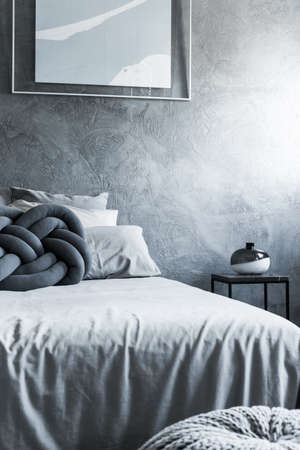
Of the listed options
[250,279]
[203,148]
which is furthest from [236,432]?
[203,148]

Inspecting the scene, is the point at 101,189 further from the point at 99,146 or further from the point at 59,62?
the point at 59,62

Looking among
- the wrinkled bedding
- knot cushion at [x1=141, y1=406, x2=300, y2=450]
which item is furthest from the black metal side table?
knot cushion at [x1=141, y1=406, x2=300, y2=450]

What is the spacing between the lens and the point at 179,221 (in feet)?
12.1

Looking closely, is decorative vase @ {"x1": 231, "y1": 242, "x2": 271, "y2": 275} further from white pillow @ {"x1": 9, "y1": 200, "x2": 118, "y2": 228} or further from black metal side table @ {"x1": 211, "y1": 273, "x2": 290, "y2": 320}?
white pillow @ {"x1": 9, "y1": 200, "x2": 118, "y2": 228}

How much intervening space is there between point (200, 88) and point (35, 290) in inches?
74.5

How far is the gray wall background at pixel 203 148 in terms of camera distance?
11.5 feet

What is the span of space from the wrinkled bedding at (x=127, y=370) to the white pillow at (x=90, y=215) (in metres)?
1.24

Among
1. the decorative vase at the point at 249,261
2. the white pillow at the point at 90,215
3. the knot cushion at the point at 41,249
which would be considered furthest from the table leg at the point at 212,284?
the knot cushion at the point at 41,249

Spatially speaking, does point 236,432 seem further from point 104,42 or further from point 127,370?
point 104,42

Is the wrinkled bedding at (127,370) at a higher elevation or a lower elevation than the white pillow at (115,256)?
lower

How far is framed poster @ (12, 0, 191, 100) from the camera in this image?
Result: 11.3 ft

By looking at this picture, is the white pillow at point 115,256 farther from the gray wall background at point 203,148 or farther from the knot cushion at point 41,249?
the gray wall background at point 203,148

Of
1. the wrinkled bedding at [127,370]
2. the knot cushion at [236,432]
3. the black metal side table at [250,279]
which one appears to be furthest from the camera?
the black metal side table at [250,279]

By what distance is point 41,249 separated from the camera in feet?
7.90
